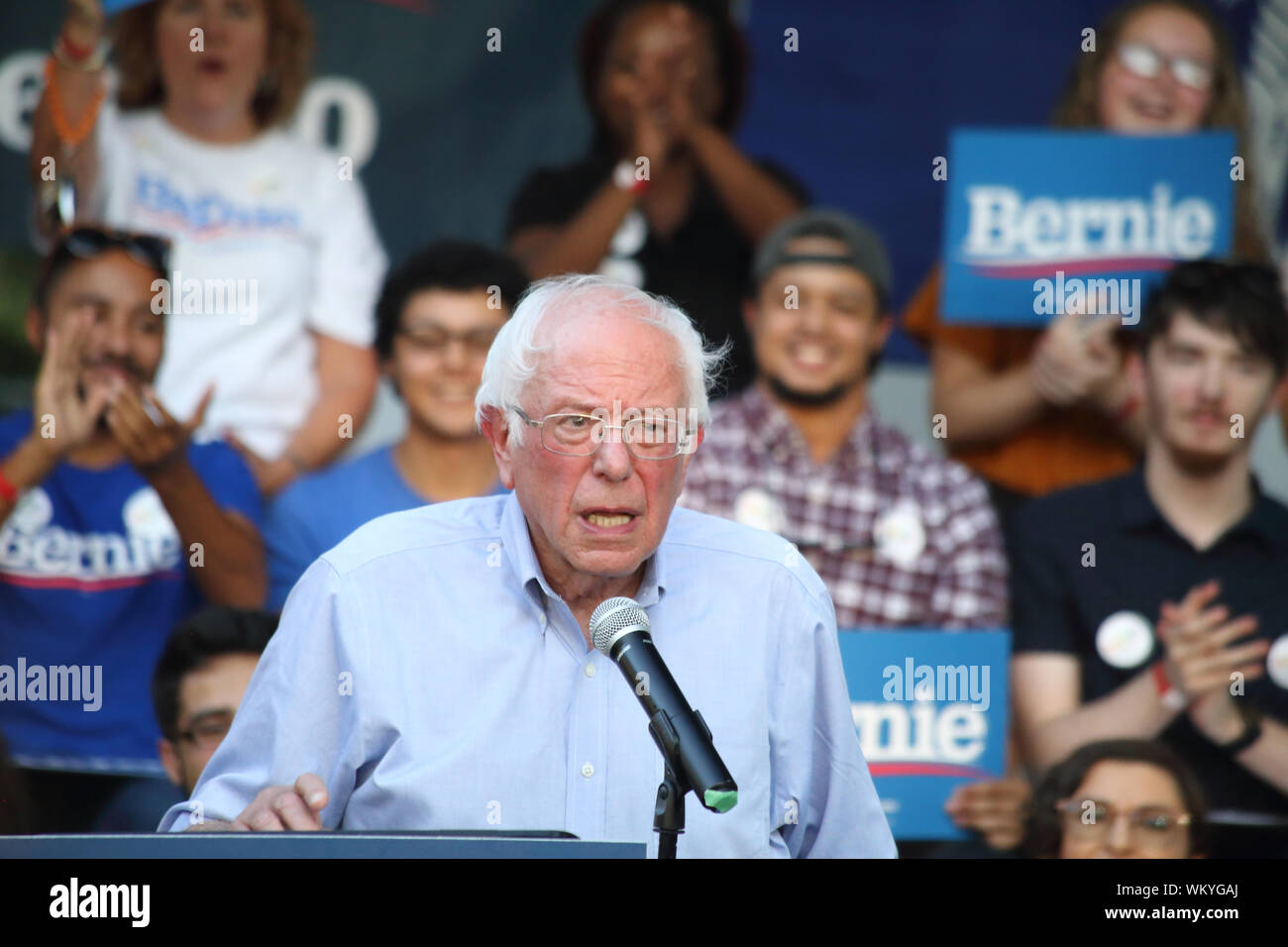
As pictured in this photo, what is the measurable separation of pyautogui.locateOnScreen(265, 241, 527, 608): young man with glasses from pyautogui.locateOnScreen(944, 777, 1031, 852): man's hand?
1860mm

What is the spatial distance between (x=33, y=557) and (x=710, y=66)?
2769 mm

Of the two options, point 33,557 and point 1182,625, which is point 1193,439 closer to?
point 1182,625

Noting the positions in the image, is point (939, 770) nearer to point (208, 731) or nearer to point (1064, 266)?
point (1064, 266)

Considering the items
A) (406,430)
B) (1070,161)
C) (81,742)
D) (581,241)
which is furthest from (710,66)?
(81,742)

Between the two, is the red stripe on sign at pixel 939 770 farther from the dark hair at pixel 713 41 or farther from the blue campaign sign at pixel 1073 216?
the dark hair at pixel 713 41

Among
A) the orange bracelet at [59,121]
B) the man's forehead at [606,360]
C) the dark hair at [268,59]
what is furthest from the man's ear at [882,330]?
the man's forehead at [606,360]

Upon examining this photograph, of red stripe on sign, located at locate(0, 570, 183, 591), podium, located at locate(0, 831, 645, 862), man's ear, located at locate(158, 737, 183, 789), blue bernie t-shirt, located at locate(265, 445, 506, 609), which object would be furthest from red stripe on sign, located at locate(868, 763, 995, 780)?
podium, located at locate(0, 831, 645, 862)

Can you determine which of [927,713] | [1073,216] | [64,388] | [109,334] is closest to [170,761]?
[64,388]

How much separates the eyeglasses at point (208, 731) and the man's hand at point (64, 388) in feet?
3.36

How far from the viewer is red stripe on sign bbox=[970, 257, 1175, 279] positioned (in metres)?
5.65

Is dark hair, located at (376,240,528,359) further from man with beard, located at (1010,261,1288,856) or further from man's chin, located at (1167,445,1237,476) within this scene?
man's chin, located at (1167,445,1237,476)

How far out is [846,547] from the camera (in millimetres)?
5500

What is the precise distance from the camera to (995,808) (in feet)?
17.8

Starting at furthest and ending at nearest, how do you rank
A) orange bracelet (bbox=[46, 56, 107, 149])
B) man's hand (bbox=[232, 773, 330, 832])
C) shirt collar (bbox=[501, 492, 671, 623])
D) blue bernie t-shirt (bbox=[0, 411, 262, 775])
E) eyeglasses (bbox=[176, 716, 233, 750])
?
orange bracelet (bbox=[46, 56, 107, 149]), blue bernie t-shirt (bbox=[0, 411, 262, 775]), eyeglasses (bbox=[176, 716, 233, 750]), shirt collar (bbox=[501, 492, 671, 623]), man's hand (bbox=[232, 773, 330, 832])
